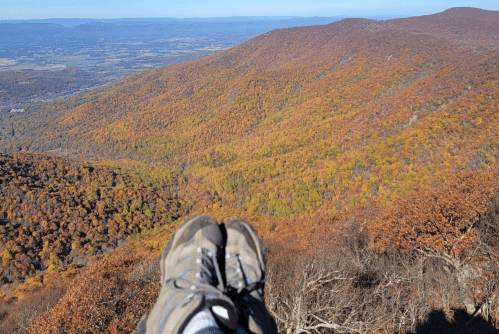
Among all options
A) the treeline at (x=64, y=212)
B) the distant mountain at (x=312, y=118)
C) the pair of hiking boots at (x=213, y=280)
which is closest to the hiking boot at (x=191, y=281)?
the pair of hiking boots at (x=213, y=280)

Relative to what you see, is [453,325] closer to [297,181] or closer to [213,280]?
[213,280]

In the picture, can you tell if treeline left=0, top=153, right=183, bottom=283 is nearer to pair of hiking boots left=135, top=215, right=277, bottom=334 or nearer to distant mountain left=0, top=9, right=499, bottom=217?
distant mountain left=0, top=9, right=499, bottom=217

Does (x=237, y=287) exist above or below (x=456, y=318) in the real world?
above

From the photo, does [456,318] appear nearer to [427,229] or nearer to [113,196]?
[427,229]

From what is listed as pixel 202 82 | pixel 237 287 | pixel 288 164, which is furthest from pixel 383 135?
pixel 202 82

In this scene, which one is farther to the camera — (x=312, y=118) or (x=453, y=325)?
(x=312, y=118)

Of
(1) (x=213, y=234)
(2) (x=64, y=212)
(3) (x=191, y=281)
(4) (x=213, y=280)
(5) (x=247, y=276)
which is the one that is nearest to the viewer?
(3) (x=191, y=281)

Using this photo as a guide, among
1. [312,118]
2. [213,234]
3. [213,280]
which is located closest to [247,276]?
[213,280]
